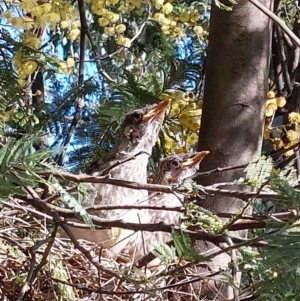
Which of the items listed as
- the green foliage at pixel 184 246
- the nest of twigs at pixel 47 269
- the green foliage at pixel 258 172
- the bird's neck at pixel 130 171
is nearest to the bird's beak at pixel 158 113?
the bird's neck at pixel 130 171

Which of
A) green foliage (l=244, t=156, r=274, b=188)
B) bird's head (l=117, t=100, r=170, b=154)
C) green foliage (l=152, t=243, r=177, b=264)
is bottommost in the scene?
bird's head (l=117, t=100, r=170, b=154)

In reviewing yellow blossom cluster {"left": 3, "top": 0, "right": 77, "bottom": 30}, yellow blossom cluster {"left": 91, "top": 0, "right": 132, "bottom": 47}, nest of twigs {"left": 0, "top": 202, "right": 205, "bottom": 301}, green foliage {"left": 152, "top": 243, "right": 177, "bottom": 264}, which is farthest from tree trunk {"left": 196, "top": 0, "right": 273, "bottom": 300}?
green foliage {"left": 152, "top": 243, "right": 177, "bottom": 264}

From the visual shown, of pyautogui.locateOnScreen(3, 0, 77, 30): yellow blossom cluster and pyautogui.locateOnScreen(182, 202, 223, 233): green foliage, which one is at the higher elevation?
pyautogui.locateOnScreen(3, 0, 77, 30): yellow blossom cluster

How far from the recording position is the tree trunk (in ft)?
5.70

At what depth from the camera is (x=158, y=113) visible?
1.87 m

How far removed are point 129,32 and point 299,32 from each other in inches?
Answer: 35.4

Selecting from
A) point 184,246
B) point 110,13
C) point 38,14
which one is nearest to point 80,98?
point 110,13

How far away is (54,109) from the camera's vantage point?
7.62ft

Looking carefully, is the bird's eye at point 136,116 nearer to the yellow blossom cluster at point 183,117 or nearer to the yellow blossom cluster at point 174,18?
the yellow blossom cluster at point 183,117

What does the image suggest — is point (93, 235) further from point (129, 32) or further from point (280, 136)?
point (129, 32)

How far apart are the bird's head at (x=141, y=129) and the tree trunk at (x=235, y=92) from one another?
5.6 inches

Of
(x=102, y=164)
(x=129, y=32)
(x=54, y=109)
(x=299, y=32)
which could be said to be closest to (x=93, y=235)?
(x=102, y=164)

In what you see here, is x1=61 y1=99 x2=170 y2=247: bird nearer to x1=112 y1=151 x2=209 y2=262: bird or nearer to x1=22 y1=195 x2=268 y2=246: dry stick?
x1=112 y1=151 x2=209 y2=262: bird

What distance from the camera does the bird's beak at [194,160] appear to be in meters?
1.75
